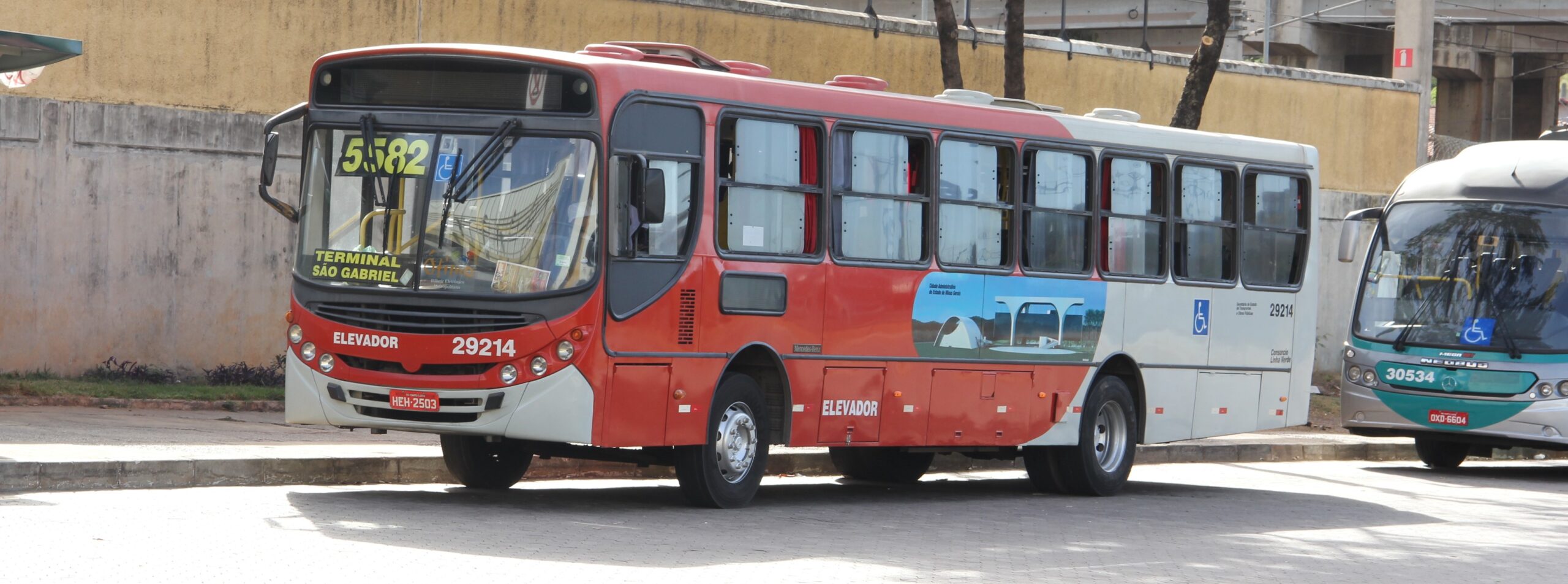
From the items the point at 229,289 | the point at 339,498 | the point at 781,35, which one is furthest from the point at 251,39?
the point at 339,498

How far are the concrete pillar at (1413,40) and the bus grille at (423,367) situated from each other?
26.5 meters

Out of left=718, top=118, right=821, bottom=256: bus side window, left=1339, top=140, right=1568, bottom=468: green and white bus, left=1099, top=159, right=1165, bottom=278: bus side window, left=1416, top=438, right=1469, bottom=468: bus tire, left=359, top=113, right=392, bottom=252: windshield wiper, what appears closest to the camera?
left=359, top=113, right=392, bottom=252: windshield wiper

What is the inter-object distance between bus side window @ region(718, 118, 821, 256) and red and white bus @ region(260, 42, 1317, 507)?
2cm

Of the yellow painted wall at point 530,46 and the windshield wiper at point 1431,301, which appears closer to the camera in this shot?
the yellow painted wall at point 530,46

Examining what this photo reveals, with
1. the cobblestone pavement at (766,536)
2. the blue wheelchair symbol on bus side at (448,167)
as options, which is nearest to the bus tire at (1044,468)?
the cobblestone pavement at (766,536)

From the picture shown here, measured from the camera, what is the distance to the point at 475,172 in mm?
11297

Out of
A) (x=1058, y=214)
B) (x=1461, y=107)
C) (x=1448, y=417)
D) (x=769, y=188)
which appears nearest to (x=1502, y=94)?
(x=1461, y=107)

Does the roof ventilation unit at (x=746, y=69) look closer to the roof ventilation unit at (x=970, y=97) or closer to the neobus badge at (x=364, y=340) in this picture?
the roof ventilation unit at (x=970, y=97)

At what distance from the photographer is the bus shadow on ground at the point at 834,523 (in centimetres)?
980

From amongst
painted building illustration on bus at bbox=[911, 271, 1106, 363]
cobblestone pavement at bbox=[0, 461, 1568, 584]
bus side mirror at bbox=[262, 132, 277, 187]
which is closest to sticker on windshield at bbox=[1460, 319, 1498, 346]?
cobblestone pavement at bbox=[0, 461, 1568, 584]

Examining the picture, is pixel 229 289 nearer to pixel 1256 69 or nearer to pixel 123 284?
pixel 123 284

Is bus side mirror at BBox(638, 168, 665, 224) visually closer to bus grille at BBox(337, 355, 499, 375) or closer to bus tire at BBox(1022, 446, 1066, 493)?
bus grille at BBox(337, 355, 499, 375)

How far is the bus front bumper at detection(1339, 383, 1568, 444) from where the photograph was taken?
18.0 metres

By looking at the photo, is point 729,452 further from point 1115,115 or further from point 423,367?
A: point 1115,115
